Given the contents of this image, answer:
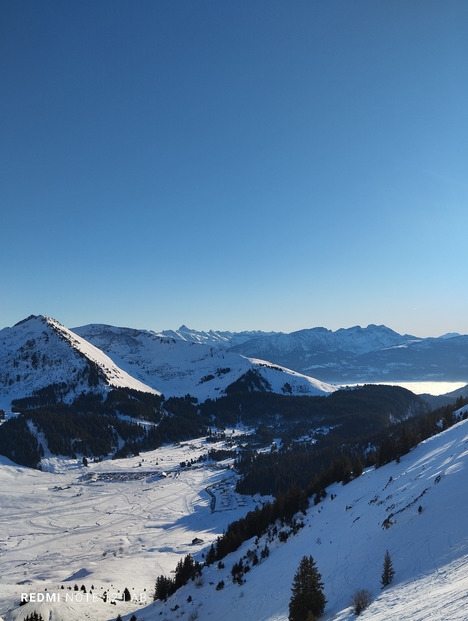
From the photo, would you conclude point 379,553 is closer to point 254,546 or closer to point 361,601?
point 361,601

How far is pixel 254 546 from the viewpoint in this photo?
2347 inches

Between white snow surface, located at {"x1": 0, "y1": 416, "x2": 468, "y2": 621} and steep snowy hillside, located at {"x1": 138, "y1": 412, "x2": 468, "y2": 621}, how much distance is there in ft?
0.52

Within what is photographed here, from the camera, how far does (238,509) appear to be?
122250mm

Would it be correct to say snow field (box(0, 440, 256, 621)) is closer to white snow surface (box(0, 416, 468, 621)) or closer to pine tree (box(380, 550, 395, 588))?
white snow surface (box(0, 416, 468, 621))

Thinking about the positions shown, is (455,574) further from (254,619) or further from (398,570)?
(254,619)

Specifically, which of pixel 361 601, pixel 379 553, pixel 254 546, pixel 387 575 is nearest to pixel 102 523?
pixel 254 546

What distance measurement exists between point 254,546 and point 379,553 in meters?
33.9

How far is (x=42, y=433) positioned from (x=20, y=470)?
80.7ft

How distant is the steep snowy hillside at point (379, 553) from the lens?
2209 centimetres

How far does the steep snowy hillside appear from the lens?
22.1 metres

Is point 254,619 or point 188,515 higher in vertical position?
point 254,619

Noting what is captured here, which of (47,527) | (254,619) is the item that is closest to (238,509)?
(47,527)

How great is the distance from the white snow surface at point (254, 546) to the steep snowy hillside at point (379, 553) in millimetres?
158

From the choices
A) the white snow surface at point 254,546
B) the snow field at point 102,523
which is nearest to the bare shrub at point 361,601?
the white snow surface at point 254,546
